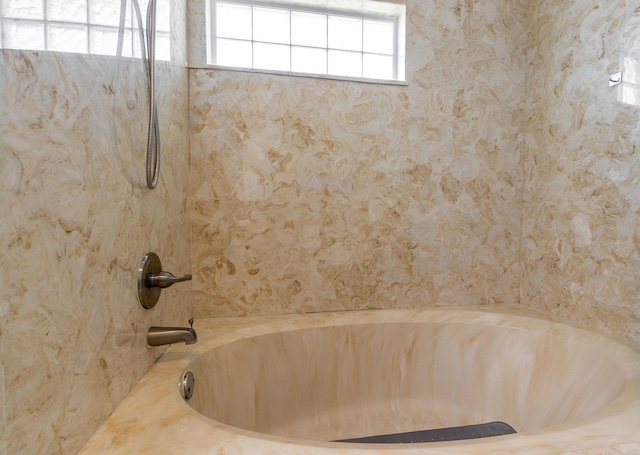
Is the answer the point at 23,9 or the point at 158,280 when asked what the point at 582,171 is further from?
the point at 23,9

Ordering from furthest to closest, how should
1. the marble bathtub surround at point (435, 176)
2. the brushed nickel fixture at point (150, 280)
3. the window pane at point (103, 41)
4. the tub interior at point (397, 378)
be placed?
the marble bathtub surround at point (435, 176) < the tub interior at point (397, 378) < the brushed nickel fixture at point (150, 280) < the window pane at point (103, 41)

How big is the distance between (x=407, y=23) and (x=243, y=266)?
139cm

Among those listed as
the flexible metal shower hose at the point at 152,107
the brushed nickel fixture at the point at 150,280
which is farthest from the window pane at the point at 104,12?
the brushed nickel fixture at the point at 150,280

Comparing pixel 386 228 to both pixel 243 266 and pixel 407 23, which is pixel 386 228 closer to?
pixel 243 266

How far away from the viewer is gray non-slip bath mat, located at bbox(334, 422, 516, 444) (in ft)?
4.62

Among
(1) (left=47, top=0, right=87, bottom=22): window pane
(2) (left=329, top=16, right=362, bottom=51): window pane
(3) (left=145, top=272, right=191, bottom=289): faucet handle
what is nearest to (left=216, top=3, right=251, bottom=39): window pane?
(2) (left=329, top=16, right=362, bottom=51): window pane

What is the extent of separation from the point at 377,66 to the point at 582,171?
3.46 ft

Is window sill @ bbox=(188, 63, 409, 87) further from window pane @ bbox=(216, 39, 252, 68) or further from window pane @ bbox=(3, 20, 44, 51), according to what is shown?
window pane @ bbox=(3, 20, 44, 51)

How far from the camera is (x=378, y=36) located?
181cm

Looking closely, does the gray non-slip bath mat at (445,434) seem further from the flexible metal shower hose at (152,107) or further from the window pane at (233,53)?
the window pane at (233,53)

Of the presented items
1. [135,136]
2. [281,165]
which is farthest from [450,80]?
[135,136]

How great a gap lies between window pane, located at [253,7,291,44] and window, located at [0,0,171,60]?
775mm

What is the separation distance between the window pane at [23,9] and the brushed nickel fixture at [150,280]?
61 cm

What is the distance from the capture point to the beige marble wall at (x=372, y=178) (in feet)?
5.19
